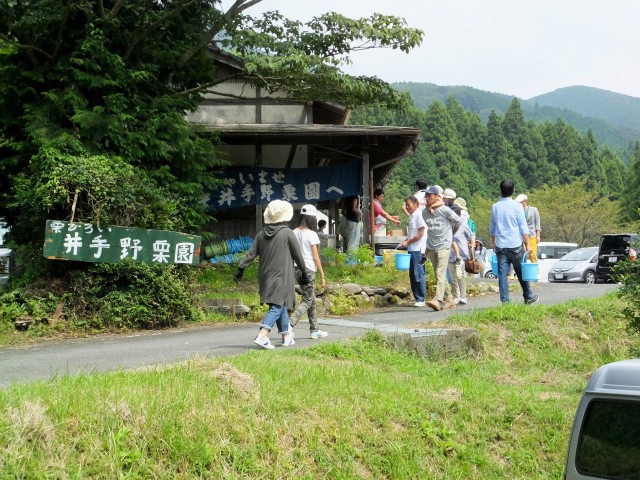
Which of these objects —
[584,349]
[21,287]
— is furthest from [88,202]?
[584,349]

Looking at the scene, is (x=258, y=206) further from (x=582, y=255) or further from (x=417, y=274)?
→ (x=582, y=255)

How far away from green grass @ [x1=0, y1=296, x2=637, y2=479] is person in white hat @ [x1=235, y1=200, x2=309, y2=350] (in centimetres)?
63

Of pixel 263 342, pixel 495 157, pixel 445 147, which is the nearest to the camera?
pixel 263 342

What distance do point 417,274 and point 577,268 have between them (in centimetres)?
1656

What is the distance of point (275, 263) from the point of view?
322 inches

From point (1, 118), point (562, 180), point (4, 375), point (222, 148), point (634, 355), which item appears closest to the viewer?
point (4, 375)

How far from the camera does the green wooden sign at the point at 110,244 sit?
10.0 meters

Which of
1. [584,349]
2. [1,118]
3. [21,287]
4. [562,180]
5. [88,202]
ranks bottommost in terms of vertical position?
[584,349]

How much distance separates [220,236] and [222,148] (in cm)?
255

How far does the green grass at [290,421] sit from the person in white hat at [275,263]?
0.63m

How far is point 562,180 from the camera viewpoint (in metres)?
75.8

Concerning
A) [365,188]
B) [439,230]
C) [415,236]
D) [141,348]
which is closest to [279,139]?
[365,188]

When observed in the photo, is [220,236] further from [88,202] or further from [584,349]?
[584,349]

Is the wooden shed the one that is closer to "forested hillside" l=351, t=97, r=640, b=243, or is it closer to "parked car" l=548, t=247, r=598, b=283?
"parked car" l=548, t=247, r=598, b=283
